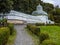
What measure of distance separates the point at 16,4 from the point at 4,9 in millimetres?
27452

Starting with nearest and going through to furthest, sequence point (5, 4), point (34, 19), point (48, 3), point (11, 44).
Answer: point (11, 44) → point (5, 4) → point (34, 19) → point (48, 3)

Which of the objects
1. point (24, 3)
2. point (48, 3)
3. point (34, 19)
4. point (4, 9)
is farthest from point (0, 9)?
point (48, 3)

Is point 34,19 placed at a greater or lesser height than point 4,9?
lesser

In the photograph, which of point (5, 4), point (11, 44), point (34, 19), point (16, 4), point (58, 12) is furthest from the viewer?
point (16, 4)

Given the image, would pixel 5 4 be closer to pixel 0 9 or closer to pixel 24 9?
pixel 0 9

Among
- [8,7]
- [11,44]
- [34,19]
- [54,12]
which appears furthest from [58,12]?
[11,44]

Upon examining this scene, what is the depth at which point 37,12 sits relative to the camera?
75750 mm

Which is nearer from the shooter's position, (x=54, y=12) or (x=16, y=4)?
(x=54, y=12)

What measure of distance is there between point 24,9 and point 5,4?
3085cm

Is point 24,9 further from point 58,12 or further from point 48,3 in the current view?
point 48,3

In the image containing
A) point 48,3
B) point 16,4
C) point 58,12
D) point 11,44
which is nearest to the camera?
point 11,44

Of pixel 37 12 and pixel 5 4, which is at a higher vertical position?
pixel 5 4

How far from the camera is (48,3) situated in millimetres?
96625

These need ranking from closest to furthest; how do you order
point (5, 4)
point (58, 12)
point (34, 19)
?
point (5, 4) → point (34, 19) → point (58, 12)
